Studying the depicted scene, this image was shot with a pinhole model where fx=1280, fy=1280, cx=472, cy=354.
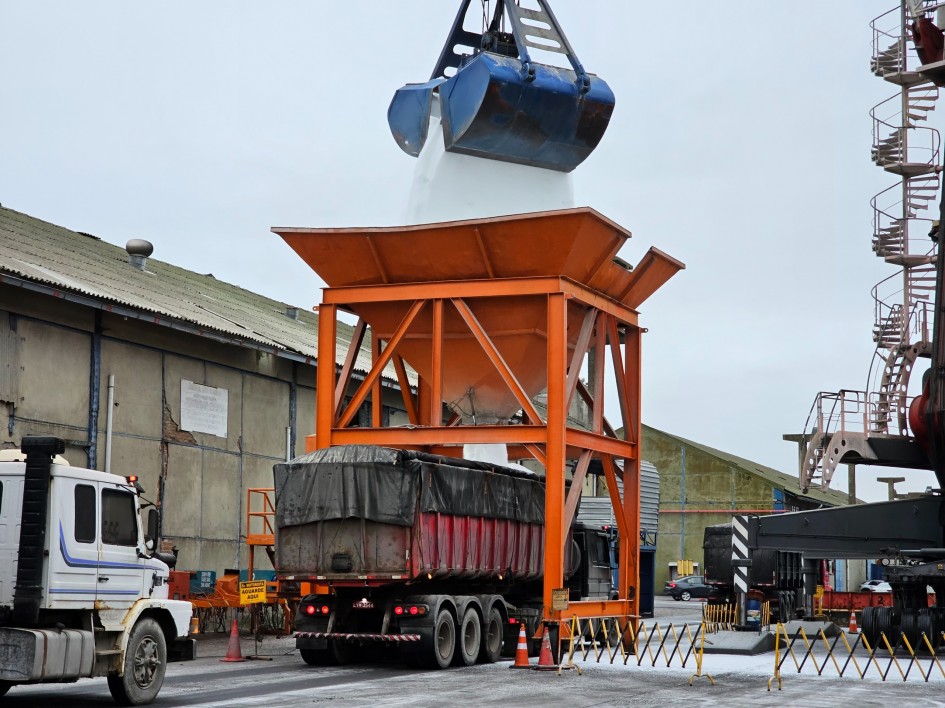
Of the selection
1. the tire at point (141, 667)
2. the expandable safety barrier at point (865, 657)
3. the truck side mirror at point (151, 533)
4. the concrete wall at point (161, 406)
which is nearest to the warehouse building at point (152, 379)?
the concrete wall at point (161, 406)

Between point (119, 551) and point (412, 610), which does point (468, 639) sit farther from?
point (119, 551)

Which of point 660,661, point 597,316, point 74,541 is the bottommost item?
point 660,661

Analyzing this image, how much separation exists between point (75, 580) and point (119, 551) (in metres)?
0.89

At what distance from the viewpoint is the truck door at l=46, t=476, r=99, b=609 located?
14367 millimetres

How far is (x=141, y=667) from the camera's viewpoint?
15531 mm

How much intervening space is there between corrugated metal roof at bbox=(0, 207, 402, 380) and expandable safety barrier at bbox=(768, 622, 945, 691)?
14.7 m

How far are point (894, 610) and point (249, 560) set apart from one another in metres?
14.7

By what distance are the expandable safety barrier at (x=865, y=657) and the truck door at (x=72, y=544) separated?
31.4 ft

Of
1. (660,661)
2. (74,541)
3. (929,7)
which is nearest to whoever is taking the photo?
(74,541)

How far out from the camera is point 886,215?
3309 centimetres

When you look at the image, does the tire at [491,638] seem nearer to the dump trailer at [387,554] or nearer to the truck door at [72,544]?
the dump trailer at [387,554]

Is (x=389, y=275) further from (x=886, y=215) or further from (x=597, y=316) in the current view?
(x=886, y=215)

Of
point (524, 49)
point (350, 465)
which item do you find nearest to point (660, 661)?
point (350, 465)

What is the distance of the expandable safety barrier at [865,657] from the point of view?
20.6m
